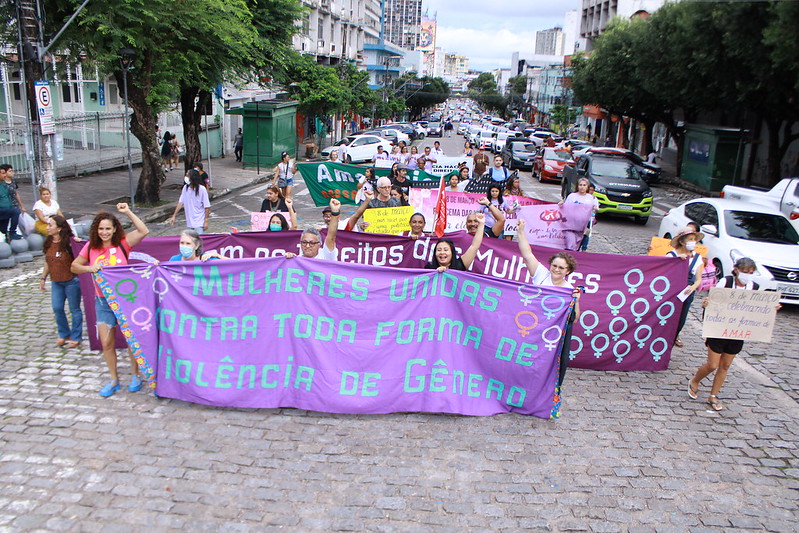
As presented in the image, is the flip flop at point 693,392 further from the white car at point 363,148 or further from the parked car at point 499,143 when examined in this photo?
the parked car at point 499,143

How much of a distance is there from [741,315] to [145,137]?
48.8ft

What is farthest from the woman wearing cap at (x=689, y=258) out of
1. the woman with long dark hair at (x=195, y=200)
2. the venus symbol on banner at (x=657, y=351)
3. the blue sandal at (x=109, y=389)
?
the woman with long dark hair at (x=195, y=200)

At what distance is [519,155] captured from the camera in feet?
111

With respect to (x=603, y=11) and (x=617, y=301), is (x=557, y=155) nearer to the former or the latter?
(x=617, y=301)

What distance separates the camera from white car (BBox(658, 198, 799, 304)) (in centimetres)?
1037

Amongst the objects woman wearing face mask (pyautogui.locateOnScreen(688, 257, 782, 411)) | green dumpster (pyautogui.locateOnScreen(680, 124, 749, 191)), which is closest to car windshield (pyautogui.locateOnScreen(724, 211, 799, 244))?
woman wearing face mask (pyautogui.locateOnScreen(688, 257, 782, 411))

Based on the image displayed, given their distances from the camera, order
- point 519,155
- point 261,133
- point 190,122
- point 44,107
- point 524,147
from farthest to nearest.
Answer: point 524,147, point 519,155, point 261,133, point 190,122, point 44,107

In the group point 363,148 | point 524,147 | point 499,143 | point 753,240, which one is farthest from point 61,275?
point 499,143

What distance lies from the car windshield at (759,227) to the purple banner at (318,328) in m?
7.06

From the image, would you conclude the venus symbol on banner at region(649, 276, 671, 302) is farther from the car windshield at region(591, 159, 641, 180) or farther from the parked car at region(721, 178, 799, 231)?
the car windshield at region(591, 159, 641, 180)

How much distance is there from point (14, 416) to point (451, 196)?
7.63 meters

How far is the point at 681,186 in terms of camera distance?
30.7m

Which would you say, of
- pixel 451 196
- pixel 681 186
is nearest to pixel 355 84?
pixel 681 186

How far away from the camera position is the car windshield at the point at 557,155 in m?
29.0
